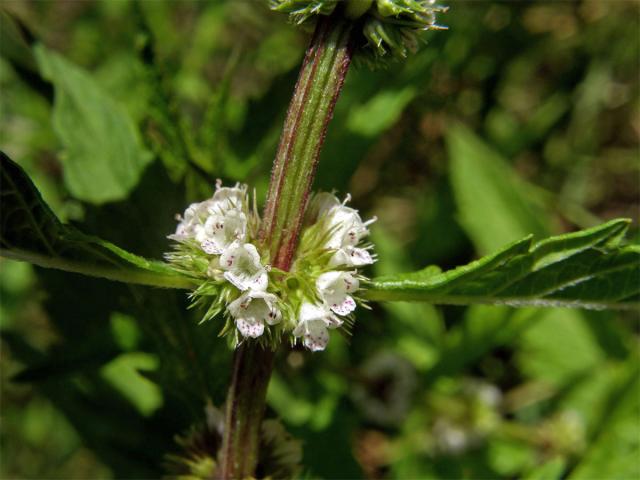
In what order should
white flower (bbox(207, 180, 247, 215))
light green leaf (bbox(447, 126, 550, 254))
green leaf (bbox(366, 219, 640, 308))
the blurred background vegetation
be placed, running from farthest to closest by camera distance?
light green leaf (bbox(447, 126, 550, 254))
the blurred background vegetation
white flower (bbox(207, 180, 247, 215))
green leaf (bbox(366, 219, 640, 308))

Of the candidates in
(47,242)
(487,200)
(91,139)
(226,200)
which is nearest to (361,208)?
(487,200)

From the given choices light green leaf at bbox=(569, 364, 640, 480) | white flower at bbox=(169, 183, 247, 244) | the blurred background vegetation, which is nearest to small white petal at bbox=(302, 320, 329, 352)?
white flower at bbox=(169, 183, 247, 244)

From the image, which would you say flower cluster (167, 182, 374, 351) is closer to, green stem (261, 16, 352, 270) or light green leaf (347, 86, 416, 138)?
green stem (261, 16, 352, 270)

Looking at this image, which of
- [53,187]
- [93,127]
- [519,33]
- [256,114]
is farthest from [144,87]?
[519,33]

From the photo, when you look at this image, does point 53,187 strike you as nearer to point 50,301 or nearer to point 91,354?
point 50,301

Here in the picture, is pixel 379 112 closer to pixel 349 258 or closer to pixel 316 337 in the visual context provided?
pixel 349 258

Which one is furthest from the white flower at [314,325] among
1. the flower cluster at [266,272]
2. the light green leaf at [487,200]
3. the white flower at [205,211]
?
the light green leaf at [487,200]
